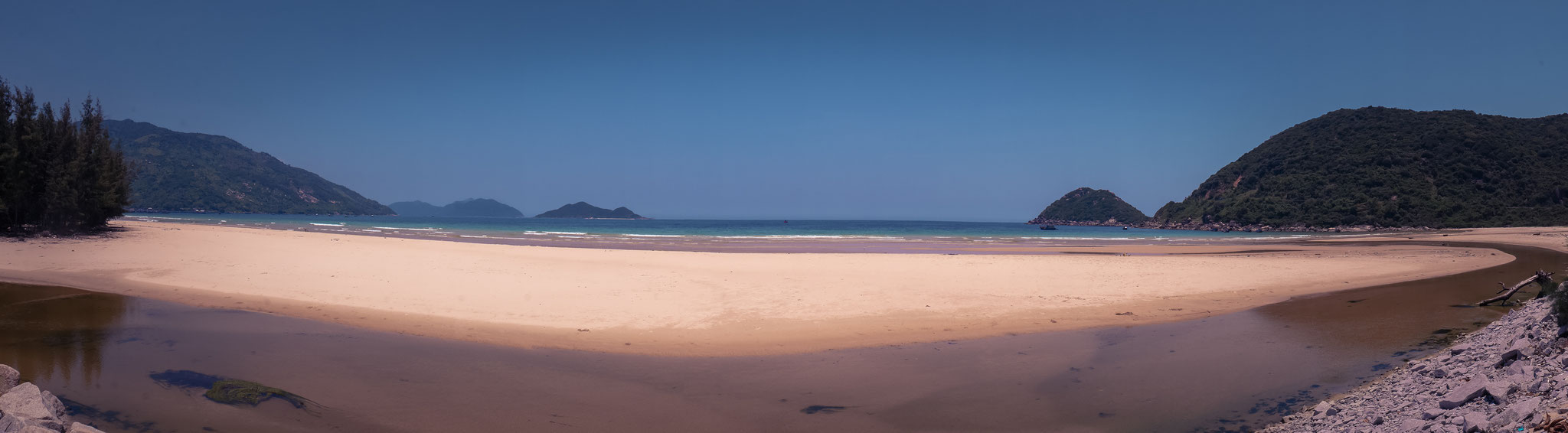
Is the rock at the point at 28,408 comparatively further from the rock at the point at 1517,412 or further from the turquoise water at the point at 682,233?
the turquoise water at the point at 682,233

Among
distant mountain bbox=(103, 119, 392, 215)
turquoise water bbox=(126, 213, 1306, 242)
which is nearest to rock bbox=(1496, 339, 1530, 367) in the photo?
turquoise water bbox=(126, 213, 1306, 242)

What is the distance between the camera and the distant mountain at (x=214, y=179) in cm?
10338

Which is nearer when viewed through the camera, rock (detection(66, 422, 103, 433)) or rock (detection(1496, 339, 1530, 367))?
rock (detection(66, 422, 103, 433))

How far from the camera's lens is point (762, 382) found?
5.78 meters

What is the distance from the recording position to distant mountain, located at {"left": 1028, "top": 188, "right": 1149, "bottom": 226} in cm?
12756

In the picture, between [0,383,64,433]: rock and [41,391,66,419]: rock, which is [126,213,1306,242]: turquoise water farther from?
[0,383,64,433]: rock

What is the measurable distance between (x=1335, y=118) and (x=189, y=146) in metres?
207

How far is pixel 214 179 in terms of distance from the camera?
111m

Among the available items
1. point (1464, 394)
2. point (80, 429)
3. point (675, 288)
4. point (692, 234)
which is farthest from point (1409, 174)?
point (80, 429)

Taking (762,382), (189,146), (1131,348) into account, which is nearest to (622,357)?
(762,382)

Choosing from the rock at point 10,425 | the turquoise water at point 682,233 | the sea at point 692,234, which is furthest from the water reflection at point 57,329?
the turquoise water at point 682,233

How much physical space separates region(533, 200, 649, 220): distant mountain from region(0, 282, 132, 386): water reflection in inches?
6969

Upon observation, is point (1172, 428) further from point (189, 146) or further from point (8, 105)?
point (189, 146)

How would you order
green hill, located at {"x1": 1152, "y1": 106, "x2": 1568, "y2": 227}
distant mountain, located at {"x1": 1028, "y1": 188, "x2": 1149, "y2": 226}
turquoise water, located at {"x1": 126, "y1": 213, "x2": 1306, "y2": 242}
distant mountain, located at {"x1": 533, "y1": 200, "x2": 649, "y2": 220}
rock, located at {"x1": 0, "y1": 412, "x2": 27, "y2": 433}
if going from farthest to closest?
distant mountain, located at {"x1": 533, "y1": 200, "x2": 649, "y2": 220} < distant mountain, located at {"x1": 1028, "y1": 188, "x2": 1149, "y2": 226} < green hill, located at {"x1": 1152, "y1": 106, "x2": 1568, "y2": 227} < turquoise water, located at {"x1": 126, "y1": 213, "x2": 1306, "y2": 242} < rock, located at {"x1": 0, "y1": 412, "x2": 27, "y2": 433}
